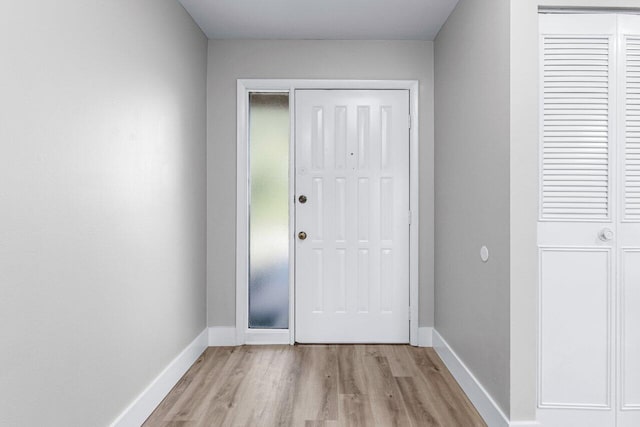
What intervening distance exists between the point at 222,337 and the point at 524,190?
259cm

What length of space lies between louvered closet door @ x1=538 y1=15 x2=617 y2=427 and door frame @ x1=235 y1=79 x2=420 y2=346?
149cm

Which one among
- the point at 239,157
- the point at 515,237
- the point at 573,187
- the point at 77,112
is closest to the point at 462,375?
the point at 515,237

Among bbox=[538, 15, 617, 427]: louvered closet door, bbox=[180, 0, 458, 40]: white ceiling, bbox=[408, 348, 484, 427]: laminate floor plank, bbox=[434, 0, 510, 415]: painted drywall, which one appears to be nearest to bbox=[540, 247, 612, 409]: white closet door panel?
bbox=[538, 15, 617, 427]: louvered closet door

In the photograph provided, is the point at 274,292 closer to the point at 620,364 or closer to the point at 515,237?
the point at 515,237

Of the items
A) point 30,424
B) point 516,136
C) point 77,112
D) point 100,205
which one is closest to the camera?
point 30,424

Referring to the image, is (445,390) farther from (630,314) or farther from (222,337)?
(222,337)

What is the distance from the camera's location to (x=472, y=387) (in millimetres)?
2576

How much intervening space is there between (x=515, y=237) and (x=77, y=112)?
202 centimetres

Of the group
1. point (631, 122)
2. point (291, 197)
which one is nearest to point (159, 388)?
point (291, 197)

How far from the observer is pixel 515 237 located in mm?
2088

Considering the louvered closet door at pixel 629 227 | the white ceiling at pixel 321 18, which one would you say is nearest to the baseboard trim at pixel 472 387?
the louvered closet door at pixel 629 227

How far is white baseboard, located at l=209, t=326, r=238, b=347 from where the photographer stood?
357 centimetres

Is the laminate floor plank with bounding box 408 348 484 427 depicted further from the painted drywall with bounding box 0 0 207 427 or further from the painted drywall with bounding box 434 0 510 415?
the painted drywall with bounding box 0 0 207 427

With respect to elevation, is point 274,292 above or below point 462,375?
above
